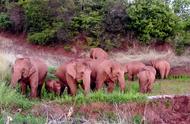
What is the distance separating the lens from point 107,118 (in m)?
13.1

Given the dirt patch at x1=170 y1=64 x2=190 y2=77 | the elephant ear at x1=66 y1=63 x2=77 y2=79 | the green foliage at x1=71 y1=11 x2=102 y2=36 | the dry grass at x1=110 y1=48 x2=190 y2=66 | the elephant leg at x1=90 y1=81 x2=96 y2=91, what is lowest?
the dirt patch at x1=170 y1=64 x2=190 y2=77

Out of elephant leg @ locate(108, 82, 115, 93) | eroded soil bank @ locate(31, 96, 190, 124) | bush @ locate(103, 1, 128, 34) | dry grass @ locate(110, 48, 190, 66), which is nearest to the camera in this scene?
eroded soil bank @ locate(31, 96, 190, 124)

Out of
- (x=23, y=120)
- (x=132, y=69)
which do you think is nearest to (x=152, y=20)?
(x=132, y=69)

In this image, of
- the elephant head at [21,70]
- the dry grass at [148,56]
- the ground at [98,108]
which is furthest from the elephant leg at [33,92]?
the dry grass at [148,56]

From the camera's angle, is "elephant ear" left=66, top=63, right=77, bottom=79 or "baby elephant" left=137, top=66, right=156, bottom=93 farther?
"baby elephant" left=137, top=66, right=156, bottom=93

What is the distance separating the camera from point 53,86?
624 inches

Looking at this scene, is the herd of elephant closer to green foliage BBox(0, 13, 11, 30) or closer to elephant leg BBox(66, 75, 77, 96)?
elephant leg BBox(66, 75, 77, 96)

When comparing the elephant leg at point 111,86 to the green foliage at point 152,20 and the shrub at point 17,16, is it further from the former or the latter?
the shrub at point 17,16

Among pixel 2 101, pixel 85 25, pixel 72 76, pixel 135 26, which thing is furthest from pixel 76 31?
pixel 2 101

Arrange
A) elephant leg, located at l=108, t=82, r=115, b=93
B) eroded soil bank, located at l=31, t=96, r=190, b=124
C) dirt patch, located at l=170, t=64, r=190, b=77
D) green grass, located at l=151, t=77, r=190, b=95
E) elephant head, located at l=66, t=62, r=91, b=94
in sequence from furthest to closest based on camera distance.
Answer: dirt patch, located at l=170, t=64, r=190, b=77 → green grass, located at l=151, t=77, r=190, b=95 → elephant leg, located at l=108, t=82, r=115, b=93 → elephant head, located at l=66, t=62, r=91, b=94 → eroded soil bank, located at l=31, t=96, r=190, b=124

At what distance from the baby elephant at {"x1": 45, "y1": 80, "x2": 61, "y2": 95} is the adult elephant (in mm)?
1075

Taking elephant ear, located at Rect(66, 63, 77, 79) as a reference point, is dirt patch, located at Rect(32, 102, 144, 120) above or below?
below

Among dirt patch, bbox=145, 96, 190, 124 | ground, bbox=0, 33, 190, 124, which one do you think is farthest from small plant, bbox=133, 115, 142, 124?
dirt patch, bbox=145, 96, 190, 124

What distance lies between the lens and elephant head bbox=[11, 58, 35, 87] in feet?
50.3
